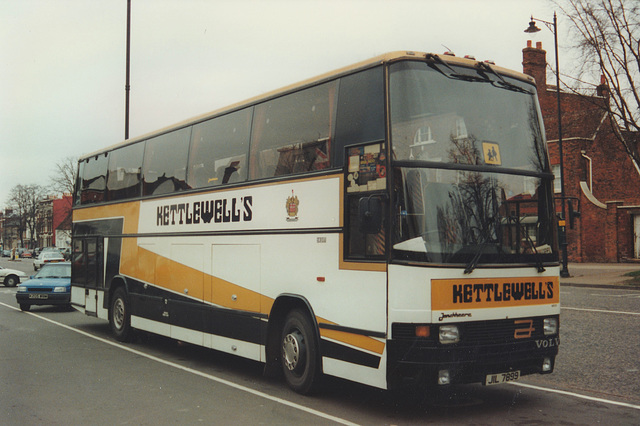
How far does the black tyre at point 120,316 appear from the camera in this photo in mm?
12654

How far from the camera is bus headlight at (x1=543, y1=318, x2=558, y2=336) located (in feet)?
23.5

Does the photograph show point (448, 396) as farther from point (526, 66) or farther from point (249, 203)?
point (526, 66)

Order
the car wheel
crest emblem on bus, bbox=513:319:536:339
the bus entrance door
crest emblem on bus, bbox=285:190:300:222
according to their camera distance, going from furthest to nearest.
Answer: the car wheel → the bus entrance door → crest emblem on bus, bbox=285:190:300:222 → crest emblem on bus, bbox=513:319:536:339

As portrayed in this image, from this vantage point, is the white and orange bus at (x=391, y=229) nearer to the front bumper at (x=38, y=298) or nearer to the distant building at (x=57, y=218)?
the front bumper at (x=38, y=298)

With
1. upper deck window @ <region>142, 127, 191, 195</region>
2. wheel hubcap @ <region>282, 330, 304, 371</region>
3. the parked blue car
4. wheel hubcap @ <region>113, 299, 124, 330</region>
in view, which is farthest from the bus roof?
the parked blue car

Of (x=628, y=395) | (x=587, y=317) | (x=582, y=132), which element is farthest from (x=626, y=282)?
(x=628, y=395)

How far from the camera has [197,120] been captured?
10.8 metres

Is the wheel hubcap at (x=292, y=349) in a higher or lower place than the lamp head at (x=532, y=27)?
lower

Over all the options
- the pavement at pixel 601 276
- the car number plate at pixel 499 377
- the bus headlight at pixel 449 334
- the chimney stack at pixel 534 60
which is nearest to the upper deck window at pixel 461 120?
the bus headlight at pixel 449 334

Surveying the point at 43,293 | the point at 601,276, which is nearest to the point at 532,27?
the point at 601,276

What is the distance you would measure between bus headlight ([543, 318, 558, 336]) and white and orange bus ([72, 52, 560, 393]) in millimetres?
20

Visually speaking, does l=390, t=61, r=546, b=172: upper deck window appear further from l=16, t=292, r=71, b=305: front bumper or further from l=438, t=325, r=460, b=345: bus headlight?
l=16, t=292, r=71, b=305: front bumper

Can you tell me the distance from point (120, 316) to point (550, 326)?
8.85 m

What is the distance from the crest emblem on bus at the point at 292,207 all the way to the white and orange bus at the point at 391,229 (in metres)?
0.03
